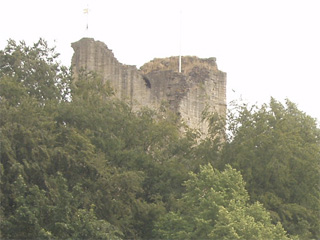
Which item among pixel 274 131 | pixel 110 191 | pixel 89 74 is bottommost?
pixel 110 191

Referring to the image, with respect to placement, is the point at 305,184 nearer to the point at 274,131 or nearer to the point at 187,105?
the point at 274,131

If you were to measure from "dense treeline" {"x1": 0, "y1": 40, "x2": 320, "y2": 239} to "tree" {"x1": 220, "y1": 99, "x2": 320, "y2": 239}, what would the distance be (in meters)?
0.04

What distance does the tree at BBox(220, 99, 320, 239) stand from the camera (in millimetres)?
35344

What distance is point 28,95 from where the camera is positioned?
34531mm

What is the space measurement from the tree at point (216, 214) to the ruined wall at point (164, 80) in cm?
740

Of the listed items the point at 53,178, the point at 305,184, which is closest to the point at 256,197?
the point at 305,184

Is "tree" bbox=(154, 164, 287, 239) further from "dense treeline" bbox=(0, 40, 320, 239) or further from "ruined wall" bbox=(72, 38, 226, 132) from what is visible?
"ruined wall" bbox=(72, 38, 226, 132)

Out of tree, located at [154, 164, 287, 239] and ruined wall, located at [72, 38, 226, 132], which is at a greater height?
ruined wall, located at [72, 38, 226, 132]

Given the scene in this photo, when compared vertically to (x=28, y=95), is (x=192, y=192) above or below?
below

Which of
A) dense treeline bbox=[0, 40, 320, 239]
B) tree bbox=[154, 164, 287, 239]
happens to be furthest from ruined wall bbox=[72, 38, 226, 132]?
tree bbox=[154, 164, 287, 239]

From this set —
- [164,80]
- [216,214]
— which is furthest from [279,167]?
[164,80]

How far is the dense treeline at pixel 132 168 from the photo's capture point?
30.9 m

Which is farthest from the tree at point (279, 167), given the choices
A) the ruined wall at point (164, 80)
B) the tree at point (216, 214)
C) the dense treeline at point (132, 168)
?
the ruined wall at point (164, 80)

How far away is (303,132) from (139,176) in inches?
328
